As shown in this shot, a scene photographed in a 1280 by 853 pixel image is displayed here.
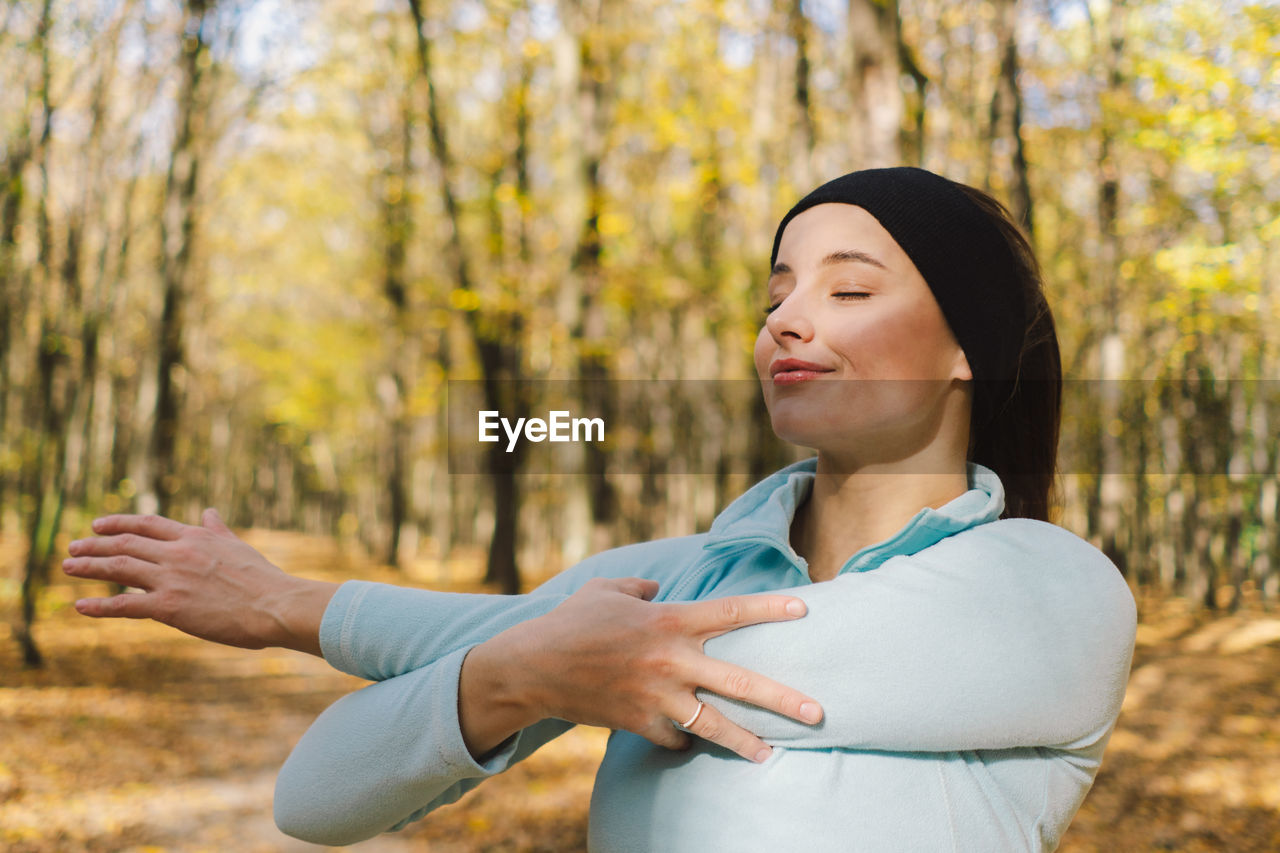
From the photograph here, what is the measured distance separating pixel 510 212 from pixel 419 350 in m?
10.1

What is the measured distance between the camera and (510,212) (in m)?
13.0

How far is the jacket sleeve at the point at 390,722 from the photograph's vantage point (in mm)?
1267

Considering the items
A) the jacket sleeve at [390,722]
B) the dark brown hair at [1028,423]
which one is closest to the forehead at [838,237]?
the dark brown hair at [1028,423]

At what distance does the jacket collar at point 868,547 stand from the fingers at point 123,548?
2.74ft

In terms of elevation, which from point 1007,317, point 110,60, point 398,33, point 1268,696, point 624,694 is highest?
point 398,33

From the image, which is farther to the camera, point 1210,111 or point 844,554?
point 1210,111

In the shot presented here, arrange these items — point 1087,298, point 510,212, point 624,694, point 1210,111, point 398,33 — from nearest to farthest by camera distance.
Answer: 1. point 624,694
2. point 1210,111
3. point 510,212
4. point 398,33
5. point 1087,298

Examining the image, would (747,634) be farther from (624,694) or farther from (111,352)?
(111,352)

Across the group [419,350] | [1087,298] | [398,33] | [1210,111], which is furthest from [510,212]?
[1087,298]

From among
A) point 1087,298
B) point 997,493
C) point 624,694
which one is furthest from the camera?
point 1087,298

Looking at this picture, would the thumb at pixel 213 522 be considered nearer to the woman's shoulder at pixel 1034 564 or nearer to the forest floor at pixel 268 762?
the woman's shoulder at pixel 1034 564

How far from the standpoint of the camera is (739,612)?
122 centimetres

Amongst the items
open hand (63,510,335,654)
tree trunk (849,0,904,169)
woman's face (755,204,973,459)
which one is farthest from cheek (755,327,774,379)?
tree trunk (849,0,904,169)

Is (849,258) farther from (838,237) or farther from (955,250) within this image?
(955,250)
